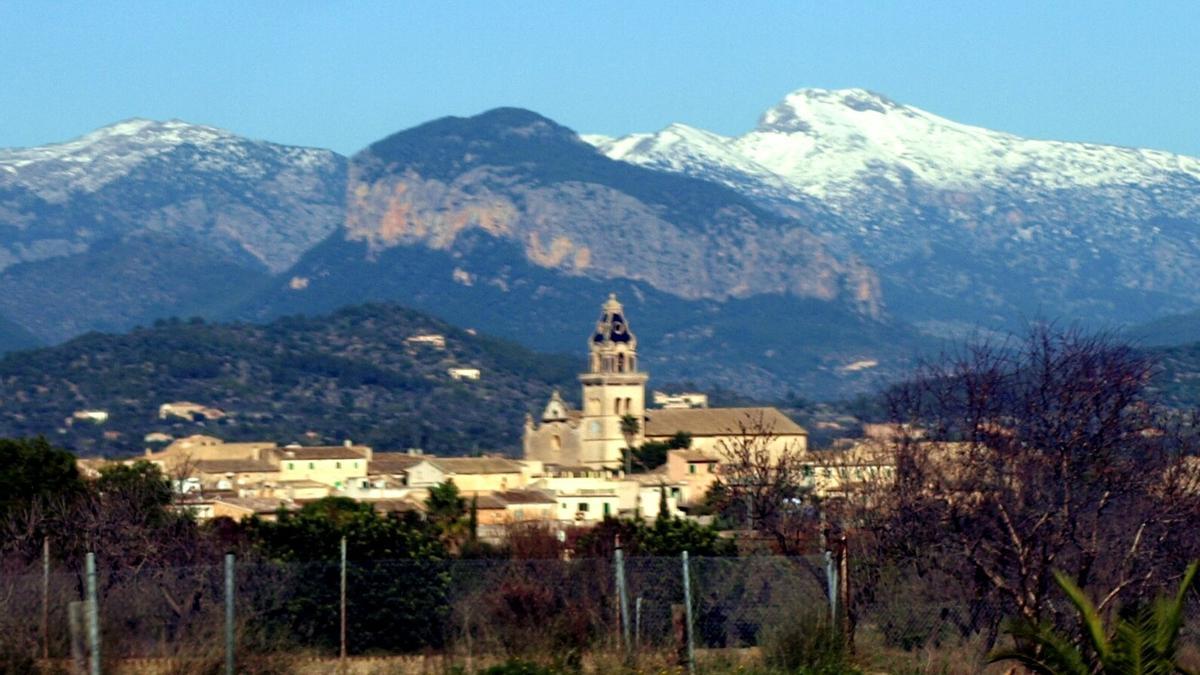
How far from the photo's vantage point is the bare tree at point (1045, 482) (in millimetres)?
27109

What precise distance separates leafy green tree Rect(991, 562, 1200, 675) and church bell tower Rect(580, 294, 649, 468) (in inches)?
5085

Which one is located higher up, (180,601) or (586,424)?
(586,424)

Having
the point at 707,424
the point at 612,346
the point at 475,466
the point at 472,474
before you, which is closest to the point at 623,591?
the point at 472,474

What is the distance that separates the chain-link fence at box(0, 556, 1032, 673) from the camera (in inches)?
872

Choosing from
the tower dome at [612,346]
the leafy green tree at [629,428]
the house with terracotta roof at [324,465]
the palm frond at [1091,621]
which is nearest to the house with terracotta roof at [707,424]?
the leafy green tree at [629,428]

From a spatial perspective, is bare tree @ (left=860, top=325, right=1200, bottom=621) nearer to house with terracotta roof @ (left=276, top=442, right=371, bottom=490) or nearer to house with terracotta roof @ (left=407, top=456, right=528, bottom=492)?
house with terracotta roof @ (left=407, top=456, right=528, bottom=492)

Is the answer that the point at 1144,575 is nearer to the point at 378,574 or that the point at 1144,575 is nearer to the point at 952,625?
the point at 952,625

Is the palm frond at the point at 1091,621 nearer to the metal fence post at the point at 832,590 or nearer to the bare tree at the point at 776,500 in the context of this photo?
the metal fence post at the point at 832,590

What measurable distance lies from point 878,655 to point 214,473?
10601 centimetres

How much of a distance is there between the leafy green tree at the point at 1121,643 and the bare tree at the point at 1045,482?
15.4ft

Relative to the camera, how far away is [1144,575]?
27.5m

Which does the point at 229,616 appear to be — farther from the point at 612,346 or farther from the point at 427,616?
the point at 612,346

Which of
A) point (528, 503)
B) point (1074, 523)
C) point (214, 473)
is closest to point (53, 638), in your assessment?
point (1074, 523)

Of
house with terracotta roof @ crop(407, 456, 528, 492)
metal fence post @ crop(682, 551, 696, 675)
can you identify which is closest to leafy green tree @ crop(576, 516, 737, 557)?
metal fence post @ crop(682, 551, 696, 675)
